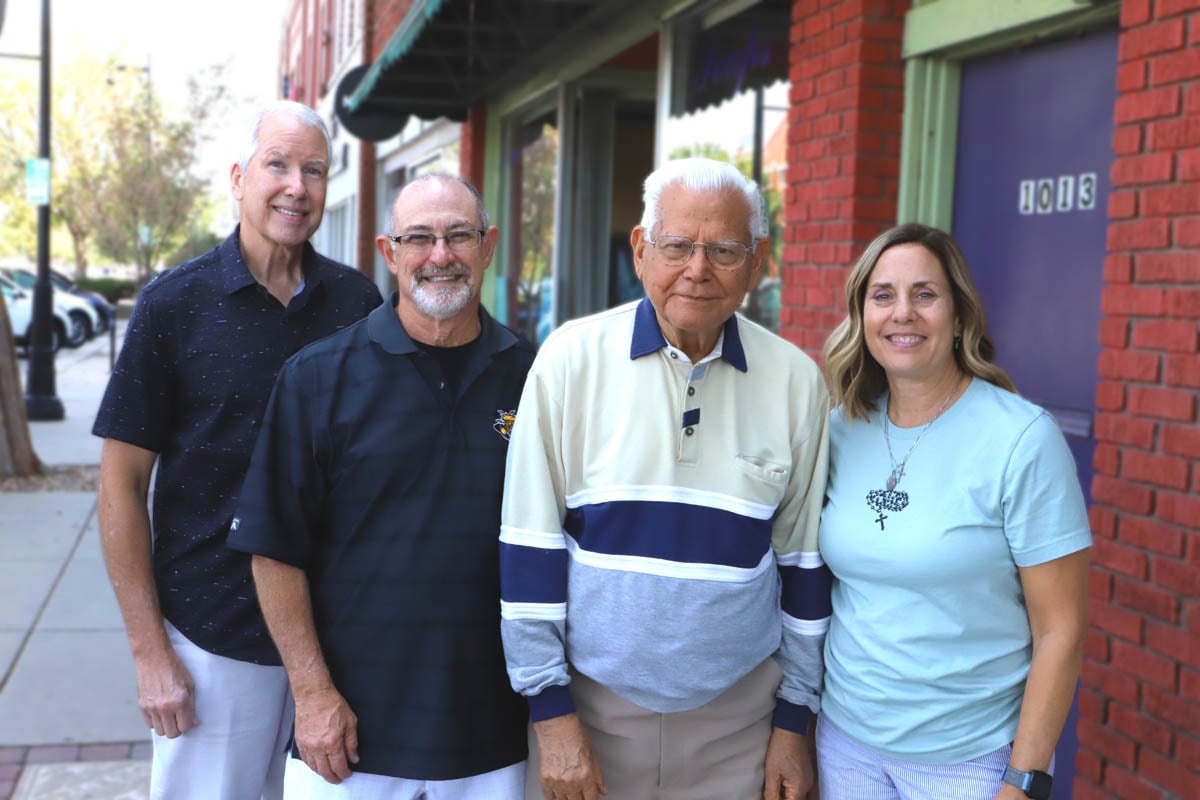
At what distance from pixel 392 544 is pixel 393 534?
0.02 metres

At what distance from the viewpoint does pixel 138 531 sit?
2.61 m

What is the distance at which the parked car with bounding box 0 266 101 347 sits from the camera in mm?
24984

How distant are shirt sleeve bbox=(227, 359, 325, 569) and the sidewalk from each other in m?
2.41

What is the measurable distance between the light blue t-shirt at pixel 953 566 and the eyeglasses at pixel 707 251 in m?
0.50

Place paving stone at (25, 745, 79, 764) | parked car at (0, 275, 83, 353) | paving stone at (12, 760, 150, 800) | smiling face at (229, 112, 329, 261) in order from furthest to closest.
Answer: parked car at (0, 275, 83, 353) < paving stone at (25, 745, 79, 764) < paving stone at (12, 760, 150, 800) < smiling face at (229, 112, 329, 261)

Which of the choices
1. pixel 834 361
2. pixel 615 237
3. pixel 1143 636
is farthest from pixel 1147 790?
pixel 615 237

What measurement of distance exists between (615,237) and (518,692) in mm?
7036

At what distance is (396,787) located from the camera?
238 cm

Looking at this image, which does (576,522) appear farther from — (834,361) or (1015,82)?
(1015,82)

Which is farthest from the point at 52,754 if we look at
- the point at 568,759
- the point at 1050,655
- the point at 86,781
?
the point at 1050,655

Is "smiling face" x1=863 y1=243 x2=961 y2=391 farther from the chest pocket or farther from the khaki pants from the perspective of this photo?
the khaki pants

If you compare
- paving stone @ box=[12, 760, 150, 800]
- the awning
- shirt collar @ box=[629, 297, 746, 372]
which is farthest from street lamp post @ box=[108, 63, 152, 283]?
shirt collar @ box=[629, 297, 746, 372]

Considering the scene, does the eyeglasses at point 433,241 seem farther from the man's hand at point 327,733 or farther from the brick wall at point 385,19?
the brick wall at point 385,19

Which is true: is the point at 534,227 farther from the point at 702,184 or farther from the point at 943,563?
the point at 943,563
